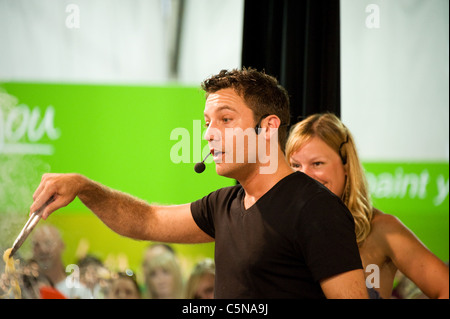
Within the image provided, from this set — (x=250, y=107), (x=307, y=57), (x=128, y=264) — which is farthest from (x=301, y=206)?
(x=128, y=264)

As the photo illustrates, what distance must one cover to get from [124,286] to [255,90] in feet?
4.17

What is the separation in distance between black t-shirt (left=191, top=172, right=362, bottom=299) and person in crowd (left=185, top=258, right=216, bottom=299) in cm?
96

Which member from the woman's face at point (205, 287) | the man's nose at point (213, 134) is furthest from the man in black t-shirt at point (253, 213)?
the woman's face at point (205, 287)

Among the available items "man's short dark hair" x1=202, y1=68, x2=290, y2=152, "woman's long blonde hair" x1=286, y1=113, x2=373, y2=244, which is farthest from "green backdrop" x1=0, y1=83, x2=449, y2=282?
"man's short dark hair" x1=202, y1=68, x2=290, y2=152

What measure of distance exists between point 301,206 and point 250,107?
0.30m

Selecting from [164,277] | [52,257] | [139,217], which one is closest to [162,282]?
[164,277]

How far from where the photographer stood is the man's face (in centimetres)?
121

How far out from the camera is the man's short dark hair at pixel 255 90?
125 cm

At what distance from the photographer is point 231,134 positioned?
122 centimetres

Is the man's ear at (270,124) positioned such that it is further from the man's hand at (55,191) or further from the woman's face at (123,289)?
the woman's face at (123,289)

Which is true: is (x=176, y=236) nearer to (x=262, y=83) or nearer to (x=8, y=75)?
(x=262, y=83)

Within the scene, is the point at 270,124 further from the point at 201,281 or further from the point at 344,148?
the point at 201,281

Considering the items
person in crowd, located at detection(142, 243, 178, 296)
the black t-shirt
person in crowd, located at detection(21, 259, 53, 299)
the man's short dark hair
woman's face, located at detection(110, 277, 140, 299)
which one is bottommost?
woman's face, located at detection(110, 277, 140, 299)

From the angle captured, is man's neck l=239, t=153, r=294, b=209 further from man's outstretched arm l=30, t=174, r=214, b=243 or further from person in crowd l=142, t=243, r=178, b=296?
person in crowd l=142, t=243, r=178, b=296
